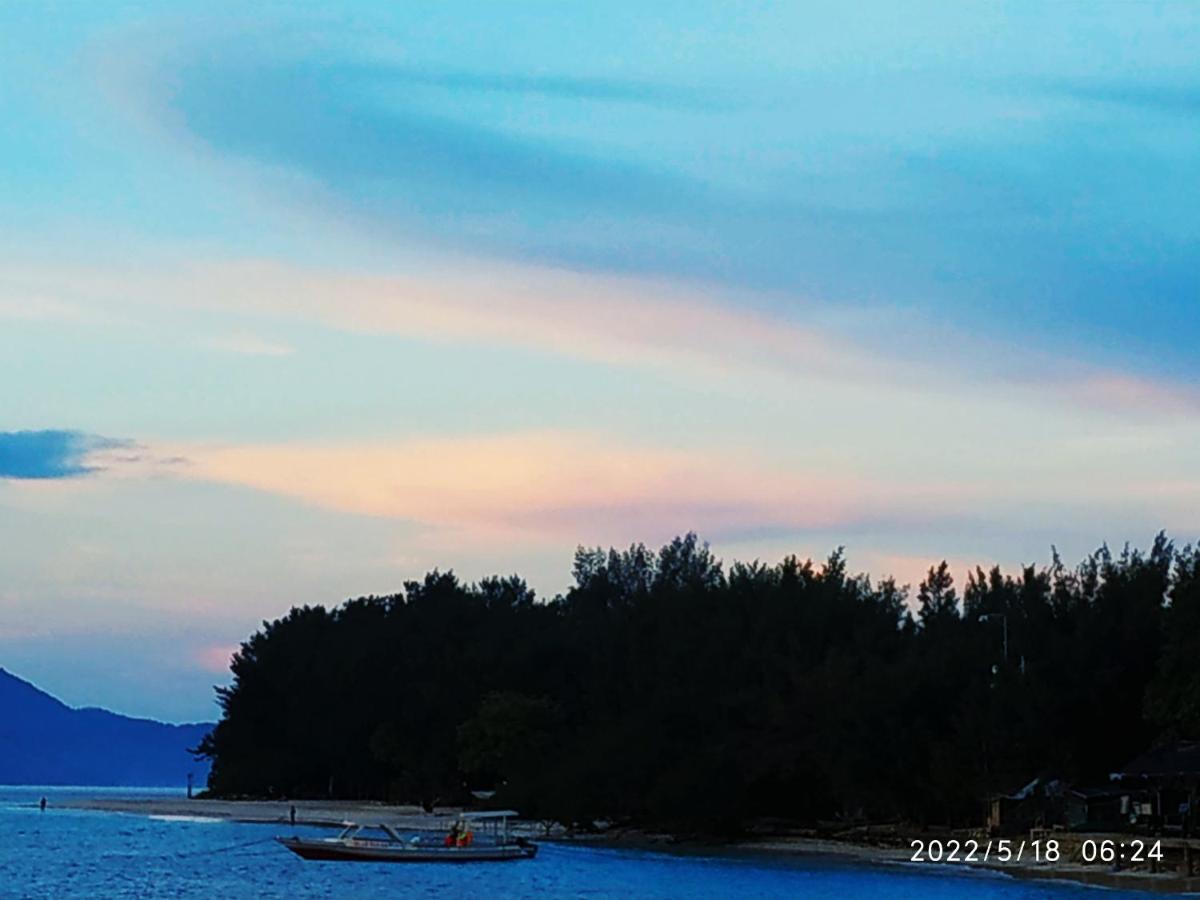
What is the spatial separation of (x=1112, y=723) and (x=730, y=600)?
2813cm

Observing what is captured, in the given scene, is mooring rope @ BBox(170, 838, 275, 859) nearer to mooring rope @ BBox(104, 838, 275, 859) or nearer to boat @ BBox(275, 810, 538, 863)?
mooring rope @ BBox(104, 838, 275, 859)

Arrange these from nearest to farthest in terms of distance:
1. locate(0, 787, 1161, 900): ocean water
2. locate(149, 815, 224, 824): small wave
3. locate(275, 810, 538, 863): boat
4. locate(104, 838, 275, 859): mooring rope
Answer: locate(0, 787, 1161, 900): ocean water
locate(275, 810, 538, 863): boat
locate(104, 838, 275, 859): mooring rope
locate(149, 815, 224, 824): small wave

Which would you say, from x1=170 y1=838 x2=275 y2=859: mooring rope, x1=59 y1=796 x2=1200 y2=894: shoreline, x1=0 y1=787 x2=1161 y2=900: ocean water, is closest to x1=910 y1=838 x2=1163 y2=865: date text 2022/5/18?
x1=59 y1=796 x2=1200 y2=894: shoreline

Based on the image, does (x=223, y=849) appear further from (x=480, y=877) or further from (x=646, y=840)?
(x=480, y=877)

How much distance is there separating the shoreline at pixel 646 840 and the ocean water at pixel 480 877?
141 cm

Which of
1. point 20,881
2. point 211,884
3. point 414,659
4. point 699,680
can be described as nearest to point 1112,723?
point 699,680

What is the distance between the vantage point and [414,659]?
405 ft

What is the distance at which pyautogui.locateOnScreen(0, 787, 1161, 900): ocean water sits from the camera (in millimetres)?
57375

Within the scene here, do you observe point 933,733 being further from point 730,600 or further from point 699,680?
point 730,600

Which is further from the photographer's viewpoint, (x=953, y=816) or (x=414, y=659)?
(x=414, y=659)

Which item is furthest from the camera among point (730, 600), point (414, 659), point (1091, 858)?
point (414, 659)

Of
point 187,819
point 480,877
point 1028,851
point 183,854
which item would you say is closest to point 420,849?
point 480,877

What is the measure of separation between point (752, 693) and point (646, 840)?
28.9ft

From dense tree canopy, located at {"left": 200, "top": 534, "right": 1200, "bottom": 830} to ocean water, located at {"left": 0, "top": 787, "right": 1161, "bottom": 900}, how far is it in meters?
6.70
